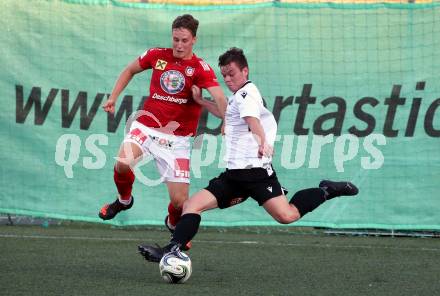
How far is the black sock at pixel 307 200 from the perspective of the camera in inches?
311

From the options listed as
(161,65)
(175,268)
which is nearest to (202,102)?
(161,65)

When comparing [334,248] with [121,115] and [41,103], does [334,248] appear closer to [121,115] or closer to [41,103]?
[121,115]

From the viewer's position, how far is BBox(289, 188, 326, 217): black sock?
7895mm

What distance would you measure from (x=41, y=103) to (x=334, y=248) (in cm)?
358

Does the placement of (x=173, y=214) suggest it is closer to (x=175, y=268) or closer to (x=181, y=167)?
(x=181, y=167)

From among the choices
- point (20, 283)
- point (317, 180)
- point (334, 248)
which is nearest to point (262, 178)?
point (20, 283)

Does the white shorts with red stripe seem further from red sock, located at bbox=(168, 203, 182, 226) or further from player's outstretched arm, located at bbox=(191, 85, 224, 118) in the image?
player's outstretched arm, located at bbox=(191, 85, 224, 118)

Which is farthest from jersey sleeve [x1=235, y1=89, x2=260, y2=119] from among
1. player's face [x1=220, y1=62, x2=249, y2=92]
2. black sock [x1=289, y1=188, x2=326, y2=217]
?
black sock [x1=289, y1=188, x2=326, y2=217]

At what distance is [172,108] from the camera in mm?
8609

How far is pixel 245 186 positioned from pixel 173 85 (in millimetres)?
1310

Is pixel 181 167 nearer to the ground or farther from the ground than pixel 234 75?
nearer to the ground

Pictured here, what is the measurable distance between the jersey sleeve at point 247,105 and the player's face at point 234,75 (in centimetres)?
18

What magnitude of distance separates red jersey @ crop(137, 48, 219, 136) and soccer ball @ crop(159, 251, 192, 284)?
1610 millimetres

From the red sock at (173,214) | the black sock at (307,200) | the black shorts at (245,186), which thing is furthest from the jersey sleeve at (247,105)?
the red sock at (173,214)
